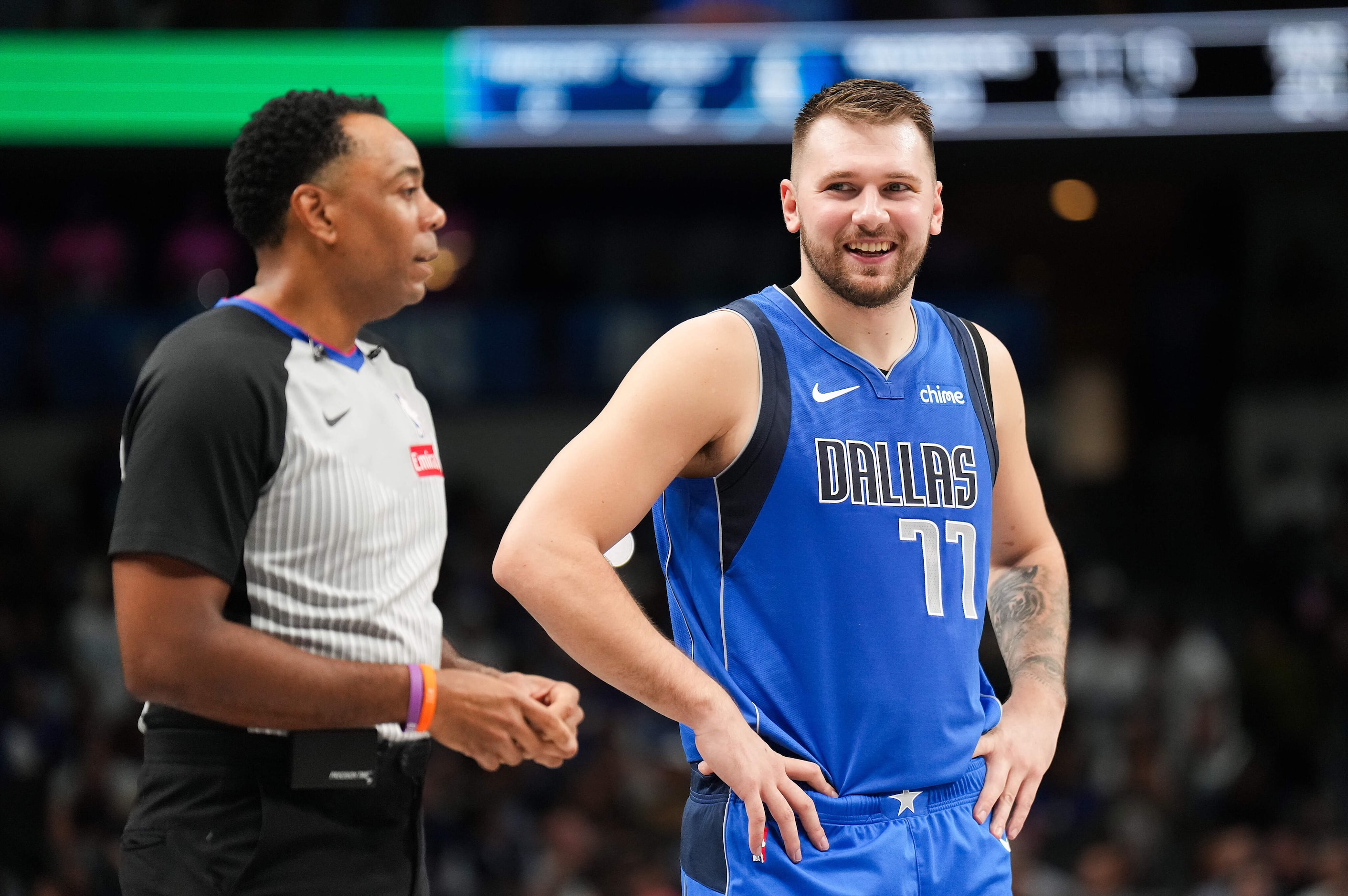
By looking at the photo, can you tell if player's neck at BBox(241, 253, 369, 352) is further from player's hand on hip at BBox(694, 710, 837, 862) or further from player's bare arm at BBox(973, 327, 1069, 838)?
player's bare arm at BBox(973, 327, 1069, 838)

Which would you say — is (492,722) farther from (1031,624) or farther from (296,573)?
(1031,624)

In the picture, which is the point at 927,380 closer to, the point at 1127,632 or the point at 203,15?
the point at 203,15

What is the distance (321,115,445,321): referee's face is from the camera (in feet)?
7.72

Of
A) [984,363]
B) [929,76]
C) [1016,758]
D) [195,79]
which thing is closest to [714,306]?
[929,76]

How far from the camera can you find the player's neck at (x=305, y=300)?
2318 mm

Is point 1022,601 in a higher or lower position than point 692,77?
lower

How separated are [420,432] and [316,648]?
457 mm

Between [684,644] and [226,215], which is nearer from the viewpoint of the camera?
[684,644]

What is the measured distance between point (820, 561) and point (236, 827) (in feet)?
3.12

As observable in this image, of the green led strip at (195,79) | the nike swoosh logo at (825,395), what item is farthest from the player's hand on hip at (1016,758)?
the green led strip at (195,79)

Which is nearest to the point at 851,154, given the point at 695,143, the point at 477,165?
the point at 695,143

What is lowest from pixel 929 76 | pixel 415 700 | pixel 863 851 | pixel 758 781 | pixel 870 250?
pixel 863 851

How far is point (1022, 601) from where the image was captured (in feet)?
8.21

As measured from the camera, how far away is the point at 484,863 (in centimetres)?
759
